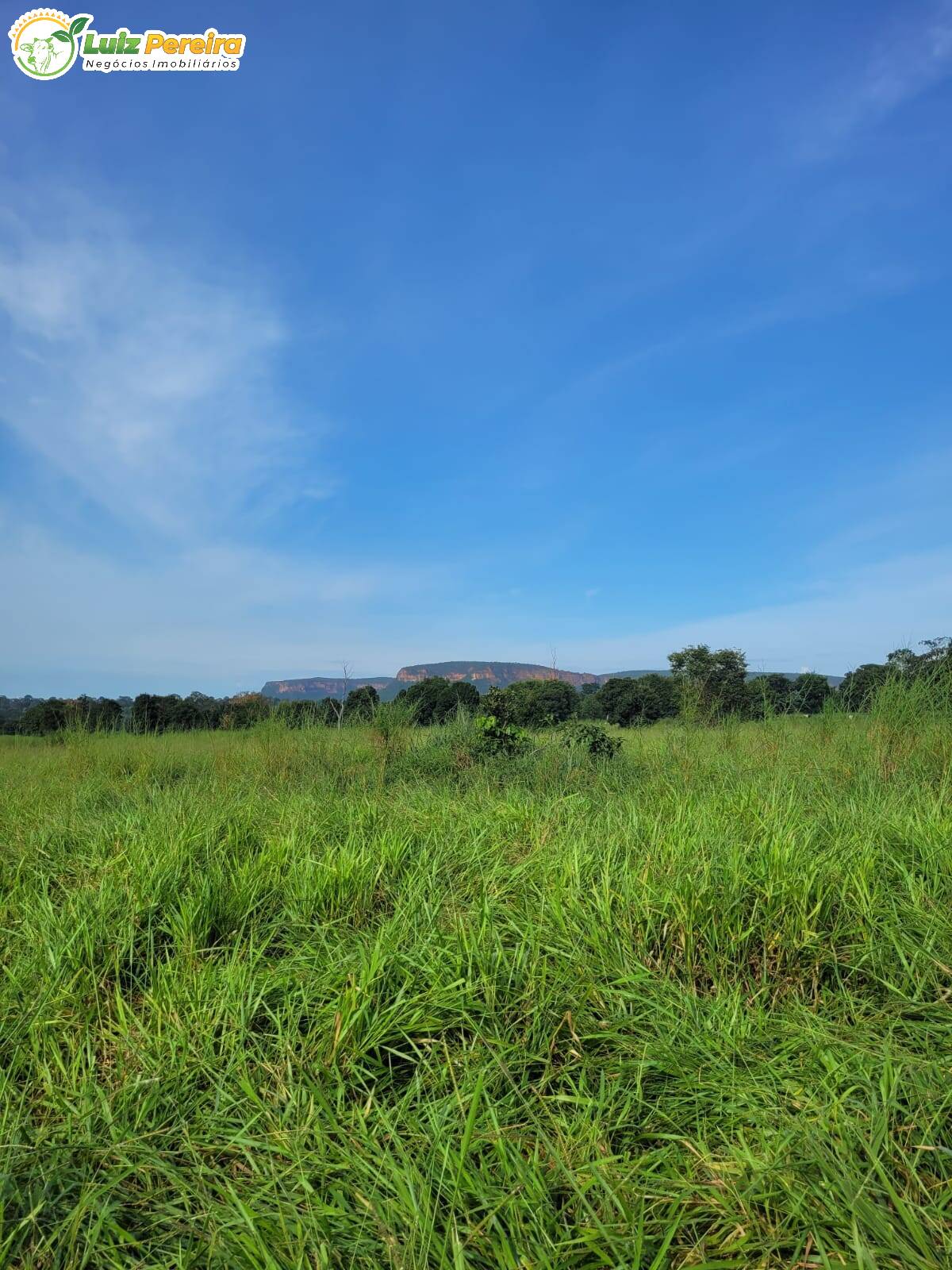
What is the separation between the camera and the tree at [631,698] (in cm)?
1325

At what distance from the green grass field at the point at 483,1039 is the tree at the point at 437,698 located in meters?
4.76

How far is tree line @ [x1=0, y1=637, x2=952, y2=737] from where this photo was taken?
22.9ft

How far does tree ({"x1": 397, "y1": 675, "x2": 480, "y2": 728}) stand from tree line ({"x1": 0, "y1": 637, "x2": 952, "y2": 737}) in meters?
0.02

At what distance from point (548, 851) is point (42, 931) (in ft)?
7.04

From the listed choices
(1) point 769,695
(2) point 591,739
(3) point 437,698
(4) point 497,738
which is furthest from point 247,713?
(1) point 769,695

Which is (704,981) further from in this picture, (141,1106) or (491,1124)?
(141,1106)

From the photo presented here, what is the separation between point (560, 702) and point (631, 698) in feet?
9.98

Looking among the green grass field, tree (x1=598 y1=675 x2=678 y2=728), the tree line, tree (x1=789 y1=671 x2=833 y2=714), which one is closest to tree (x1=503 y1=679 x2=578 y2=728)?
the tree line

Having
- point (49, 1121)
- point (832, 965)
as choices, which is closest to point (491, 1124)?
point (49, 1121)

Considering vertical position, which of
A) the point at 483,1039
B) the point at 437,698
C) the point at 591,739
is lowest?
the point at 483,1039

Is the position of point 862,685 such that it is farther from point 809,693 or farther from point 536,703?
point 536,703

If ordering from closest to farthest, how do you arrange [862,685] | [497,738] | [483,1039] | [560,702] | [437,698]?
[483,1039]
[862,685]
[497,738]
[437,698]
[560,702]

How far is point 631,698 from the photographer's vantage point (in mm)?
14875

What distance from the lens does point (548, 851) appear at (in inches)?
144
